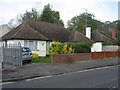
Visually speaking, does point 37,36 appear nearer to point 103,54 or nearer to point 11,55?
point 103,54

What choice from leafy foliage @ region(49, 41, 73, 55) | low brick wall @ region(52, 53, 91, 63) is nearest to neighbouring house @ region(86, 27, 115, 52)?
low brick wall @ region(52, 53, 91, 63)

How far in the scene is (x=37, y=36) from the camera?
39688 millimetres

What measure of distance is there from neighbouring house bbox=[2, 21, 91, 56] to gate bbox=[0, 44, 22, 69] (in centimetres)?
915

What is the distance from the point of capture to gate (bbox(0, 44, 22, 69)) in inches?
989

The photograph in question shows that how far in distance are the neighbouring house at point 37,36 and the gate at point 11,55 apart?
9151 millimetres

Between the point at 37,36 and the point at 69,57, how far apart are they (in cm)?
952

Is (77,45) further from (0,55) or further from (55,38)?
(0,55)

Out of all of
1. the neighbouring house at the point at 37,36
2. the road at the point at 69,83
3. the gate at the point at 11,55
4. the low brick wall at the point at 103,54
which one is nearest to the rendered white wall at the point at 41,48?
the neighbouring house at the point at 37,36

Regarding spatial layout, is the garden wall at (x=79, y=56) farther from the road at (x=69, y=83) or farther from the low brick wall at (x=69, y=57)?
the road at (x=69, y=83)

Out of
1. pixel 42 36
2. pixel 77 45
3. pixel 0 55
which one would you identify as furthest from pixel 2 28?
pixel 0 55

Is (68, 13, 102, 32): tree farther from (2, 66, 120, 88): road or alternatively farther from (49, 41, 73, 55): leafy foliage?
(2, 66, 120, 88): road

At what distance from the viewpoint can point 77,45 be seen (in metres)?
36.2

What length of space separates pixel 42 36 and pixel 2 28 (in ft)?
69.2

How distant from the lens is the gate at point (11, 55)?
82.4 ft
